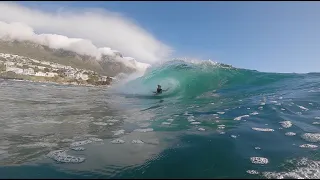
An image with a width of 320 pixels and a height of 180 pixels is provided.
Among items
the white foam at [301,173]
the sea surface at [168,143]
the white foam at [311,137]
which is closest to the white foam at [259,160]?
the sea surface at [168,143]

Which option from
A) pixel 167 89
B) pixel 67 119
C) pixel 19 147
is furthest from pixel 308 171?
pixel 167 89

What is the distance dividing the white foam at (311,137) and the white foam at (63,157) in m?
7.15

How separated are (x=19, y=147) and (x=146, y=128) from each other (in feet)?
15.1

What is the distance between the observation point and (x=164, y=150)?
8.41m

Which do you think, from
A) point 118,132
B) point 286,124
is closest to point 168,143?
point 118,132

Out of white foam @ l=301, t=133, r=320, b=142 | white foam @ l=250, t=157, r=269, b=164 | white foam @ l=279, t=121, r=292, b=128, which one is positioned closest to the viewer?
white foam @ l=250, t=157, r=269, b=164

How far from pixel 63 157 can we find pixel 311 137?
7884 mm

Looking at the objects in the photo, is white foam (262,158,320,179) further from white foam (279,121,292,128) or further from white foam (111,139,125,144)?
white foam (111,139,125,144)

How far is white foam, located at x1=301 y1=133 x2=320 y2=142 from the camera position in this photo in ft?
31.5

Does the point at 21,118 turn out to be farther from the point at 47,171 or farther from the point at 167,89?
the point at 167,89

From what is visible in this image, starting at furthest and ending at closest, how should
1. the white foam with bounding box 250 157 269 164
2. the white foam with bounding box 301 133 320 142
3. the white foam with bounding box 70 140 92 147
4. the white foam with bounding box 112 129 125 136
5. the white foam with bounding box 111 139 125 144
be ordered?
1. the white foam with bounding box 112 129 125 136
2. the white foam with bounding box 301 133 320 142
3. the white foam with bounding box 111 139 125 144
4. the white foam with bounding box 70 140 92 147
5. the white foam with bounding box 250 157 269 164

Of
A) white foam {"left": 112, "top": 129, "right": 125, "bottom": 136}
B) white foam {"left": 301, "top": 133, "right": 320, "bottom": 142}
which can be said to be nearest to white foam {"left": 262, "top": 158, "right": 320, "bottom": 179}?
white foam {"left": 301, "top": 133, "right": 320, "bottom": 142}

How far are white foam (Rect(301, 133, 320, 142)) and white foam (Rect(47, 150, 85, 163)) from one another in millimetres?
7152

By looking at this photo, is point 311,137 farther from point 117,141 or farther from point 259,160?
point 117,141
